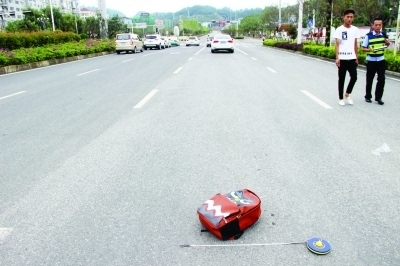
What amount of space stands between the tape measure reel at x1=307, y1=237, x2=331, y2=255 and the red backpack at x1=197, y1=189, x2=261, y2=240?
1.52ft

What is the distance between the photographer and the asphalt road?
2496 millimetres

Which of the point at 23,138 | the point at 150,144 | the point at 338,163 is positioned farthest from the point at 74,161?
the point at 338,163

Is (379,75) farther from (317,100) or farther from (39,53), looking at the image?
(39,53)

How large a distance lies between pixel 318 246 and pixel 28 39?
903 inches

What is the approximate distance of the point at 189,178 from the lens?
362cm

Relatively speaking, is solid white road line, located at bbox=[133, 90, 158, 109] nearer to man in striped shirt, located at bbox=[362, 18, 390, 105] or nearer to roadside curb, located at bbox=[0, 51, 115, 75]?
man in striped shirt, located at bbox=[362, 18, 390, 105]

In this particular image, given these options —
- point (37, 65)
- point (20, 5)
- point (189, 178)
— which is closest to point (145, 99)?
point (189, 178)

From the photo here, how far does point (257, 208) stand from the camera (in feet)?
9.07

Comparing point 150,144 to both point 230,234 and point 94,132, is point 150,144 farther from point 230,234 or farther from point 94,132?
point 230,234

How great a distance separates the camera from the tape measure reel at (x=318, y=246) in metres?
2.41

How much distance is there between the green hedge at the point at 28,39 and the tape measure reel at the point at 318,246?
2044 cm

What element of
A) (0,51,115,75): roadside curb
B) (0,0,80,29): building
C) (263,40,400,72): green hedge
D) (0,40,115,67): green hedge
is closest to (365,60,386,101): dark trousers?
(263,40,400,72): green hedge

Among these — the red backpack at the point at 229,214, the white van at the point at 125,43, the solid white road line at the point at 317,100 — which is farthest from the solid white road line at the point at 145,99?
the white van at the point at 125,43

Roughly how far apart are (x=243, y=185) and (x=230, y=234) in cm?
91
